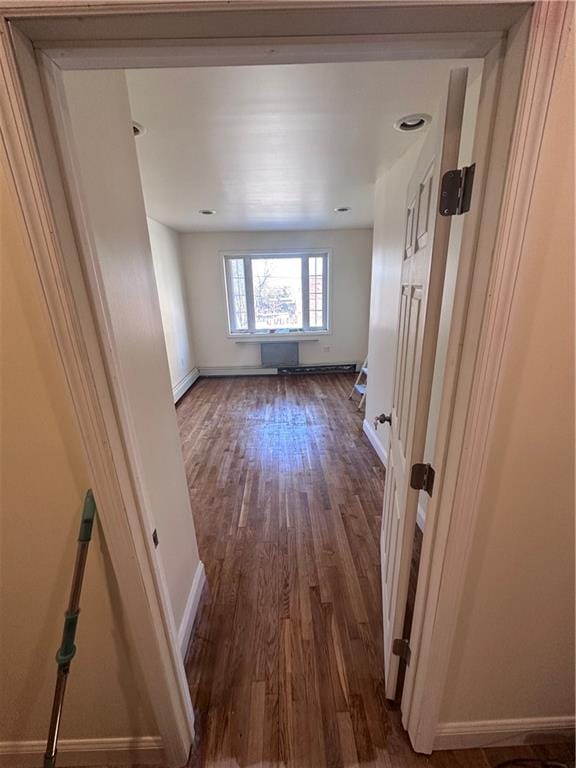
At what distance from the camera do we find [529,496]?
845 millimetres

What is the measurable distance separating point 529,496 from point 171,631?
115 centimetres

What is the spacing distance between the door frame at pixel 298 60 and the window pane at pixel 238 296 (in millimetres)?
5105

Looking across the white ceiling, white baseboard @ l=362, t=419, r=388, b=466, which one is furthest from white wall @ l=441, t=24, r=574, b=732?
white baseboard @ l=362, t=419, r=388, b=466

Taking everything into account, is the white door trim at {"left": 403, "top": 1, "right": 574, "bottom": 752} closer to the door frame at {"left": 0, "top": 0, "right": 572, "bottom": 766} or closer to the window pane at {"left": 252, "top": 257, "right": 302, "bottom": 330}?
the door frame at {"left": 0, "top": 0, "right": 572, "bottom": 766}

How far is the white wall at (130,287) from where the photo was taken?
853mm

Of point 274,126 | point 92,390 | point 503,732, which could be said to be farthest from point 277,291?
point 503,732

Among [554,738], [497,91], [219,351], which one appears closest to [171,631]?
[554,738]

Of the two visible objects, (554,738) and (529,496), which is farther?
(554,738)

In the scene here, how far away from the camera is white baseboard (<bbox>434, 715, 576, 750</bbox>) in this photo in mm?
1118

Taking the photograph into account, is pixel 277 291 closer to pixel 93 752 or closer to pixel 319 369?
pixel 319 369

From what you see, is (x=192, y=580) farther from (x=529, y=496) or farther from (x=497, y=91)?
(x=497, y=91)

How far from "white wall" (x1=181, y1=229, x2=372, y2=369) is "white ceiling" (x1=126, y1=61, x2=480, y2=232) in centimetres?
195

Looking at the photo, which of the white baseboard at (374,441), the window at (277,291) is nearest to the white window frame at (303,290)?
the window at (277,291)

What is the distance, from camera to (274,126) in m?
1.80
